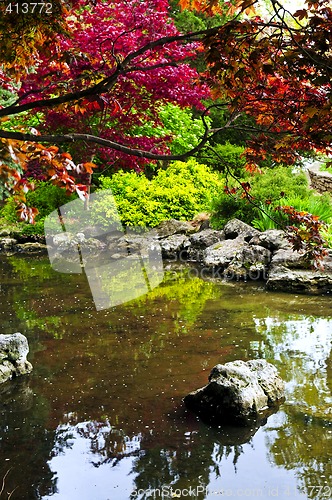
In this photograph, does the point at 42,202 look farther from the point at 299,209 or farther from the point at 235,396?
the point at 235,396

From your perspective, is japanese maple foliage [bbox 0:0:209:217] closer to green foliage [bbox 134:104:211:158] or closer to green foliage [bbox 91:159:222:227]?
green foliage [bbox 91:159:222:227]

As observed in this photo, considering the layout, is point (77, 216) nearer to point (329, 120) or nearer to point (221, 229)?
point (221, 229)

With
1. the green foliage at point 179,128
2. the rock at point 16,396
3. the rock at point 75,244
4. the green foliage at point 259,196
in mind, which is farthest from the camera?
the green foliage at point 179,128

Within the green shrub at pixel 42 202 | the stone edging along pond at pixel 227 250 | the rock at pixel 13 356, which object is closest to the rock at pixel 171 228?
the stone edging along pond at pixel 227 250

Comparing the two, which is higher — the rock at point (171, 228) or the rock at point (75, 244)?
the rock at point (171, 228)

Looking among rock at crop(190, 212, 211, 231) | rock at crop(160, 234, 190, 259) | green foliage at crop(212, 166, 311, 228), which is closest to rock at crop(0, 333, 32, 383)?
rock at crop(160, 234, 190, 259)

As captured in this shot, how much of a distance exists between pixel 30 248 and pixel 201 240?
388 centimetres

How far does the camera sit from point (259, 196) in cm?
1020

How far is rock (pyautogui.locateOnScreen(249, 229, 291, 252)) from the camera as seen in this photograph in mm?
8477

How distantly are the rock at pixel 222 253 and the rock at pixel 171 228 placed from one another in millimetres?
1708

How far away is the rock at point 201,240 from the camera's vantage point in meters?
9.95

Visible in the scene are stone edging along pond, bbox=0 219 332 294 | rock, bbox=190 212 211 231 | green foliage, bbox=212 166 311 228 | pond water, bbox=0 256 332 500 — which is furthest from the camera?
rock, bbox=190 212 211 231

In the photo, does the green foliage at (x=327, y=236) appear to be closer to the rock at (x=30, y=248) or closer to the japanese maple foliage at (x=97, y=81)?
the japanese maple foliage at (x=97, y=81)

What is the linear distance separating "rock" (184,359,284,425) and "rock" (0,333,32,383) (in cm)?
159
